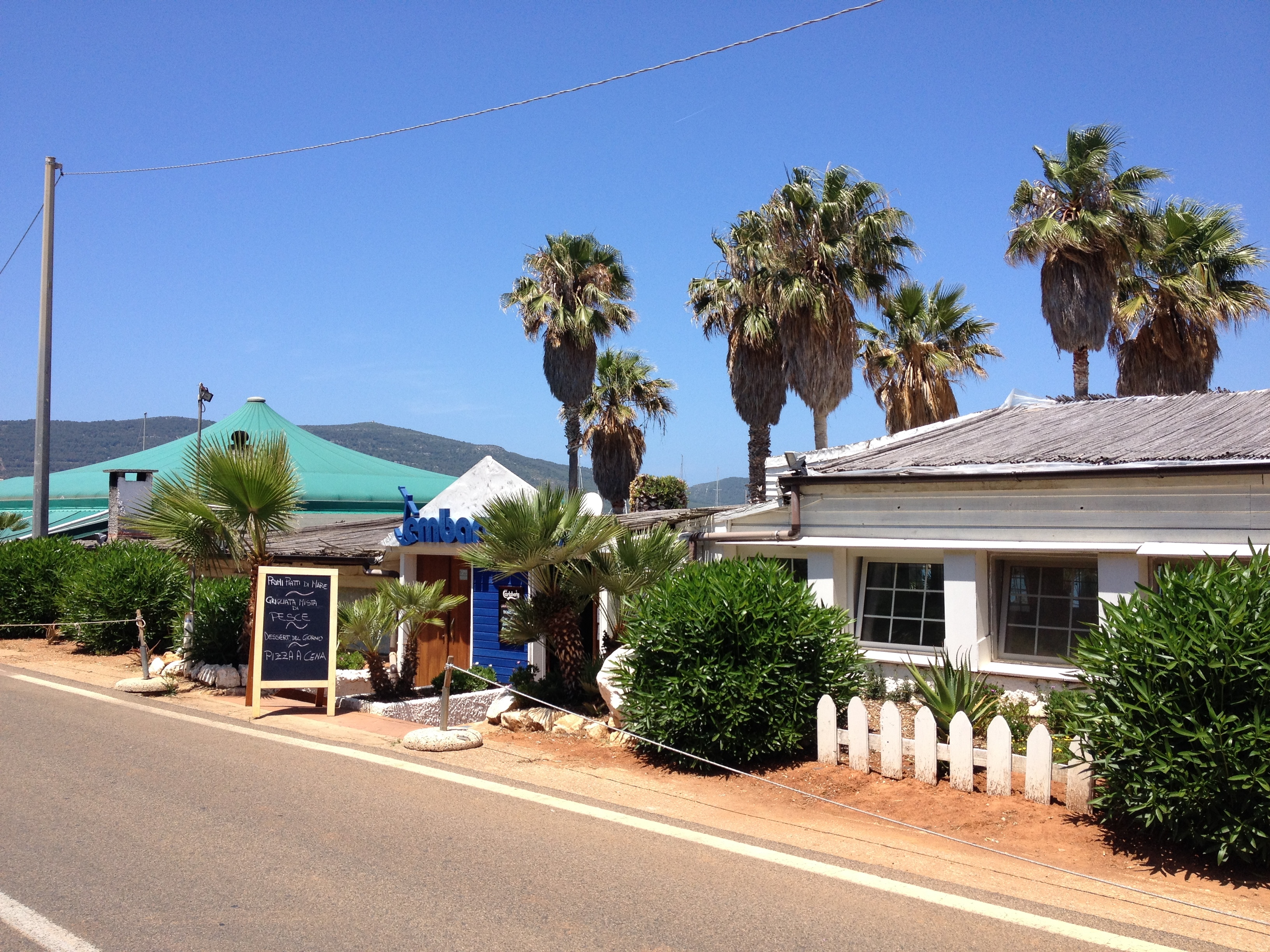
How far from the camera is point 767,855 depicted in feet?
21.8

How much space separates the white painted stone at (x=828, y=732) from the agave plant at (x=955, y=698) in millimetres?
804

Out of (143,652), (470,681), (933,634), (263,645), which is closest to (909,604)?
(933,634)

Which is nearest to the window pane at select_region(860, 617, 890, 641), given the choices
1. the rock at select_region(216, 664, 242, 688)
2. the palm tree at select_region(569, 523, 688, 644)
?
the palm tree at select_region(569, 523, 688, 644)

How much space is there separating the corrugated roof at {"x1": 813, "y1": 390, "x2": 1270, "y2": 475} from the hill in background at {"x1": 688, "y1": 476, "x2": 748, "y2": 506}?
29.2ft

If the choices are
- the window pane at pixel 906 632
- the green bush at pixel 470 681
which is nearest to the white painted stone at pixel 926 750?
the window pane at pixel 906 632

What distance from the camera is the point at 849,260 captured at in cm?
2488

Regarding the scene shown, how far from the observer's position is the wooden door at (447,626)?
16281mm

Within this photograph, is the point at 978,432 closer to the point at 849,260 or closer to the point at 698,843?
the point at 698,843

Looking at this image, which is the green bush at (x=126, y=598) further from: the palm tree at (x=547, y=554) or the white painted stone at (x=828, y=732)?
the white painted stone at (x=828, y=732)

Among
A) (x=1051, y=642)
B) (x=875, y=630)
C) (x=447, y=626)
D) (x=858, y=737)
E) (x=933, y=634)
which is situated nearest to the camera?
(x=858, y=737)

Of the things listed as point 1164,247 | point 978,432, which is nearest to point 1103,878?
point 978,432

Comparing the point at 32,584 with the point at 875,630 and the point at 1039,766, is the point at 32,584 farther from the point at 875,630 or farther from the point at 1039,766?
the point at 1039,766

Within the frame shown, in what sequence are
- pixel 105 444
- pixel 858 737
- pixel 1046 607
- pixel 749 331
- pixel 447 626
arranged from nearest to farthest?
pixel 858 737
pixel 1046 607
pixel 447 626
pixel 749 331
pixel 105 444

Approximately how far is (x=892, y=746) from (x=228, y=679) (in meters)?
10.1
